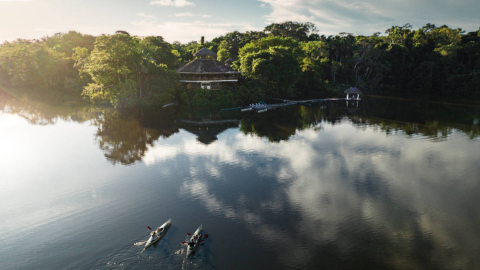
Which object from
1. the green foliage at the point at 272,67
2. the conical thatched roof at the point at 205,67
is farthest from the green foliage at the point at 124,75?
the green foliage at the point at 272,67

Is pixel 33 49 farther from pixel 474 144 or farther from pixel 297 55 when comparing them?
pixel 474 144

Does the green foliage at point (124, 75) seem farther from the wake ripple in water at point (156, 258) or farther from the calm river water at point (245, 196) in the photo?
the wake ripple in water at point (156, 258)

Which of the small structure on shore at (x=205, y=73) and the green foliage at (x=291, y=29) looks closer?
the small structure on shore at (x=205, y=73)

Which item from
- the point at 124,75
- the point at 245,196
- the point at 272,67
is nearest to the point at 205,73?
the point at 124,75

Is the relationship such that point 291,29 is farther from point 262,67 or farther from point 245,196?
point 245,196

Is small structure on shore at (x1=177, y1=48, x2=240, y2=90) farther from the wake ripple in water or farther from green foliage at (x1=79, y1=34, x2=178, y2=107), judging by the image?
the wake ripple in water

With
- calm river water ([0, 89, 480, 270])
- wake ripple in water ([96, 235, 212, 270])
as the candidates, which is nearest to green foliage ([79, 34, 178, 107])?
calm river water ([0, 89, 480, 270])
